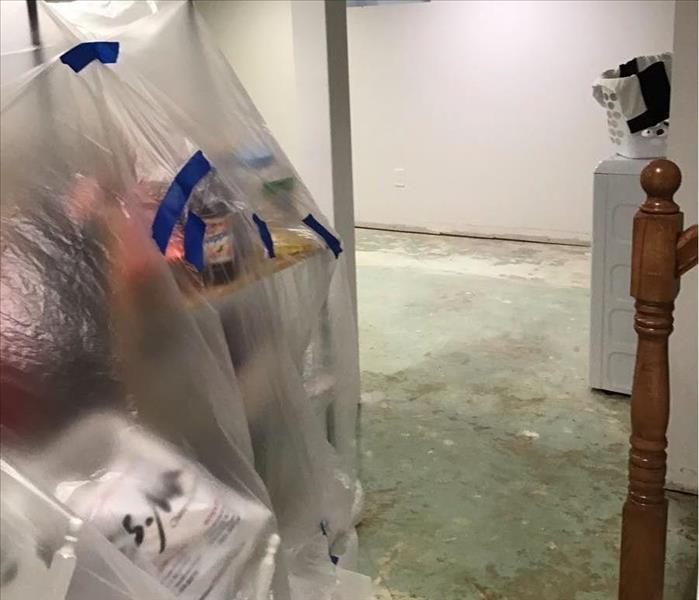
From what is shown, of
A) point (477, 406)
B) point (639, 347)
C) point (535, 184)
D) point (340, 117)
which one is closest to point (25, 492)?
point (639, 347)

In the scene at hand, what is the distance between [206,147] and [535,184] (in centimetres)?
396

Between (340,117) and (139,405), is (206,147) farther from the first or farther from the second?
(340,117)

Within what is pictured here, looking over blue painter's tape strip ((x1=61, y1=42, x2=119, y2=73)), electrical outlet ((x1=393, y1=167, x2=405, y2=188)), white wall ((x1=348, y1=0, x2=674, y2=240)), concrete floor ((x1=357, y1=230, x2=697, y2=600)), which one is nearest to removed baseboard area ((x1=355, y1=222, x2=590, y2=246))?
white wall ((x1=348, y1=0, x2=674, y2=240))

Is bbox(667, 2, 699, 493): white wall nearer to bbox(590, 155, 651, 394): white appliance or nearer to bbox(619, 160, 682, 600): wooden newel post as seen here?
bbox(590, 155, 651, 394): white appliance

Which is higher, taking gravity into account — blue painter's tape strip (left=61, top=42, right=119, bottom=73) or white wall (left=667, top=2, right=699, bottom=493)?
blue painter's tape strip (left=61, top=42, right=119, bottom=73)

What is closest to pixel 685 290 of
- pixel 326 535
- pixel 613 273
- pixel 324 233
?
pixel 613 273

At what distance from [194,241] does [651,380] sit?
796mm

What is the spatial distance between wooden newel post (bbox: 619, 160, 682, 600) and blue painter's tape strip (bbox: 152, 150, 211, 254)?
713 mm

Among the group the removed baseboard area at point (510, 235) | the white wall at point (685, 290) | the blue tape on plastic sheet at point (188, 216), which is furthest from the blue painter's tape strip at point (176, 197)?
the removed baseboard area at point (510, 235)

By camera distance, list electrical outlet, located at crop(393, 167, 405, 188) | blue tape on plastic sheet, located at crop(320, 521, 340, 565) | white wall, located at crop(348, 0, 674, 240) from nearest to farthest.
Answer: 1. blue tape on plastic sheet, located at crop(320, 521, 340, 565)
2. white wall, located at crop(348, 0, 674, 240)
3. electrical outlet, located at crop(393, 167, 405, 188)

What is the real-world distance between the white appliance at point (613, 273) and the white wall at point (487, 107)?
6.97 feet

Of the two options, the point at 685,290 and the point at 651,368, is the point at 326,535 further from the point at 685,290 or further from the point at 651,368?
the point at 685,290

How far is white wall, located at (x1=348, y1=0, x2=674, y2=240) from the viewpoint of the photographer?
189 inches

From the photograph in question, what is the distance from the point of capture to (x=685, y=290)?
220cm
